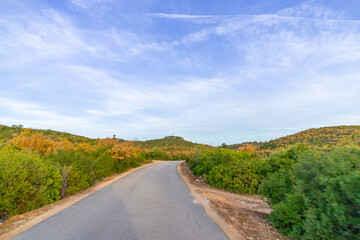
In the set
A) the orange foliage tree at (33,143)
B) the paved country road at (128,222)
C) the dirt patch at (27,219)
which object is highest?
the orange foliage tree at (33,143)

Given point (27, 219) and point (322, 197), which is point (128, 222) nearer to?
point (27, 219)

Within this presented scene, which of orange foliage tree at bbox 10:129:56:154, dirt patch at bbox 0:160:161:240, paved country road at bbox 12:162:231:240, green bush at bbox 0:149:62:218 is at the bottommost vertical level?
dirt patch at bbox 0:160:161:240

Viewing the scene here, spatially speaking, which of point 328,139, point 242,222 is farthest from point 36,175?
point 328,139

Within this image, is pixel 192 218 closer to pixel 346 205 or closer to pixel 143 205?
pixel 143 205

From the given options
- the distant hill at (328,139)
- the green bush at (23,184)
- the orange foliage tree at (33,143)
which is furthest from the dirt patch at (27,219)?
the distant hill at (328,139)

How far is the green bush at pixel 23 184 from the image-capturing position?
5500 millimetres

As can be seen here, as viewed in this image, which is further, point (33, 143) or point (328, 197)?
point (33, 143)

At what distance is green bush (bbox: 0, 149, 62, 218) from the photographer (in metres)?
5.50

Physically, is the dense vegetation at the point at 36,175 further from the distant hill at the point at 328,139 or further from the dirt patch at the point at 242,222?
the distant hill at the point at 328,139

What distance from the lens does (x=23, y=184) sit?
5.80 m

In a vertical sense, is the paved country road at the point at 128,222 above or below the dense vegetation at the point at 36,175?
below

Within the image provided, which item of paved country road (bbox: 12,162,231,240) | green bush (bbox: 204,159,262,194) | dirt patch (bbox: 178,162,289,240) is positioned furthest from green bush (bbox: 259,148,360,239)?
green bush (bbox: 204,159,262,194)

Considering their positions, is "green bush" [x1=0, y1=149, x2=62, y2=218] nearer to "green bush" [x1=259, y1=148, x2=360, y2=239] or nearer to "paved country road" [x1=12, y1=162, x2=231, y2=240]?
"paved country road" [x1=12, y1=162, x2=231, y2=240]

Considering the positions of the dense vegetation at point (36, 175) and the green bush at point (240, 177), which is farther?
the green bush at point (240, 177)
